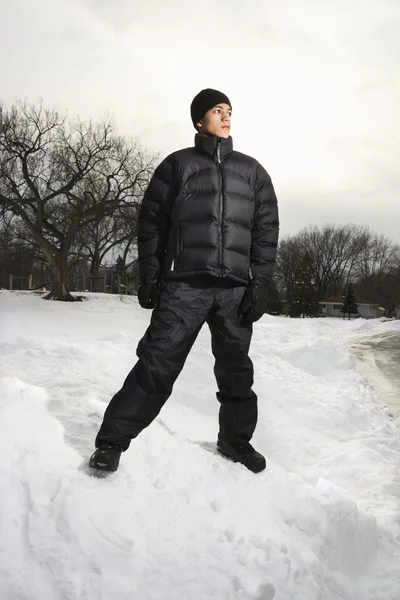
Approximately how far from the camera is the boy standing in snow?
8.93 feet

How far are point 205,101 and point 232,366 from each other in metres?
1.66

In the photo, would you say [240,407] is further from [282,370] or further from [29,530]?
[282,370]

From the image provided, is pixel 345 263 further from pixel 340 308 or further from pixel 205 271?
pixel 205 271

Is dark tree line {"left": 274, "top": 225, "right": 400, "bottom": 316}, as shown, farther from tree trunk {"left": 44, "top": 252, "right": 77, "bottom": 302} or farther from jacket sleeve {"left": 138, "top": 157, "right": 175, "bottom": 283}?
jacket sleeve {"left": 138, "top": 157, "right": 175, "bottom": 283}

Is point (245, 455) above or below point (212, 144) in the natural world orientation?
below

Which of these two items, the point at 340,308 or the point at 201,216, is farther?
the point at 340,308

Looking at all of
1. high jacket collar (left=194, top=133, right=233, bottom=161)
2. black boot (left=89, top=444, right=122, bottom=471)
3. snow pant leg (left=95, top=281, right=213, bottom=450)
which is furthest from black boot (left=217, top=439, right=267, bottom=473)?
high jacket collar (left=194, top=133, right=233, bottom=161)

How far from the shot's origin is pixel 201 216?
9.25ft

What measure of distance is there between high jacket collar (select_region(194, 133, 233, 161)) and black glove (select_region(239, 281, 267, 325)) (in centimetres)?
83

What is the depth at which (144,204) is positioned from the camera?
291 centimetres

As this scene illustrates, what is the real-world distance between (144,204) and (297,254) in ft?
223

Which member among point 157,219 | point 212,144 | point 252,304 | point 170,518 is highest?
point 212,144

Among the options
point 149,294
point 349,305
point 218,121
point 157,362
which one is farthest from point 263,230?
point 349,305

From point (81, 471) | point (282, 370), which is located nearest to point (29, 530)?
point (81, 471)
